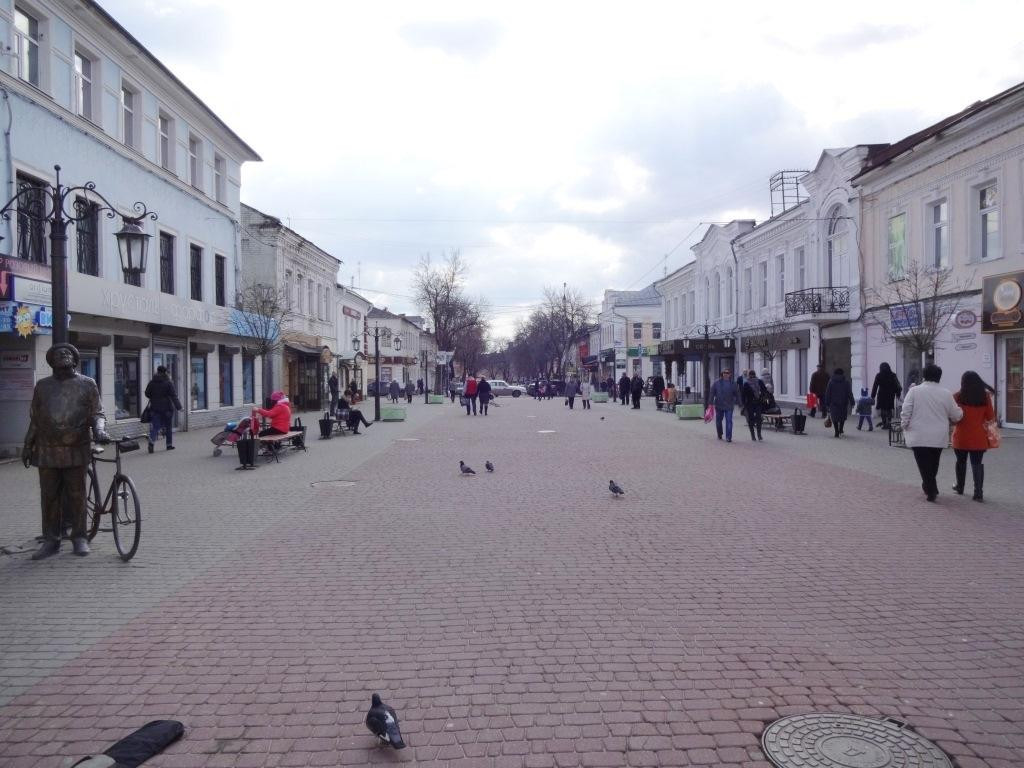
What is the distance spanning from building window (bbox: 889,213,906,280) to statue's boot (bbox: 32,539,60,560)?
→ 22.3 metres

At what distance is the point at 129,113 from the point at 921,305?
68.3ft

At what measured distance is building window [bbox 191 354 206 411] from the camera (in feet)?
79.2

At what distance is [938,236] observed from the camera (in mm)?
22406

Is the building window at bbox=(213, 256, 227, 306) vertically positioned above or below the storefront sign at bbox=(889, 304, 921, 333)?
above

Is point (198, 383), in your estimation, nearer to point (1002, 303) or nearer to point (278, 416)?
point (278, 416)

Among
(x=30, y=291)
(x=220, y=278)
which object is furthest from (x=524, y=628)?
(x=220, y=278)

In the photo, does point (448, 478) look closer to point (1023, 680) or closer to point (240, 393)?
point (1023, 680)

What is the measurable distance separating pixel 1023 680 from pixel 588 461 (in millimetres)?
10629

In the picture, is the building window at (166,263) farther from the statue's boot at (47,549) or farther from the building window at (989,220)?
the building window at (989,220)

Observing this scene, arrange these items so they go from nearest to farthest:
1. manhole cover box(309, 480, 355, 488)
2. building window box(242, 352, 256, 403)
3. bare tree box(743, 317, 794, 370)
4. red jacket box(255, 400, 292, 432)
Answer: manhole cover box(309, 480, 355, 488)
red jacket box(255, 400, 292, 432)
building window box(242, 352, 256, 403)
bare tree box(743, 317, 794, 370)

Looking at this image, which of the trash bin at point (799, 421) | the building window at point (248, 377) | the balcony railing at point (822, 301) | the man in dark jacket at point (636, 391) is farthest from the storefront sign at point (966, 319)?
the building window at point (248, 377)

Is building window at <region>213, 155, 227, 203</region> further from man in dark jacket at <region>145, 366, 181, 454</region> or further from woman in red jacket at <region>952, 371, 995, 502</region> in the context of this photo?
woman in red jacket at <region>952, 371, 995, 502</region>

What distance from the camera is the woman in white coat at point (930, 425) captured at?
32.1ft

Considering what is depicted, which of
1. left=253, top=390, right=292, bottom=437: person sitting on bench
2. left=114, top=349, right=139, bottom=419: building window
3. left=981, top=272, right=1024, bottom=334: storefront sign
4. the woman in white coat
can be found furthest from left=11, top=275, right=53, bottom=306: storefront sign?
left=981, top=272, right=1024, bottom=334: storefront sign
